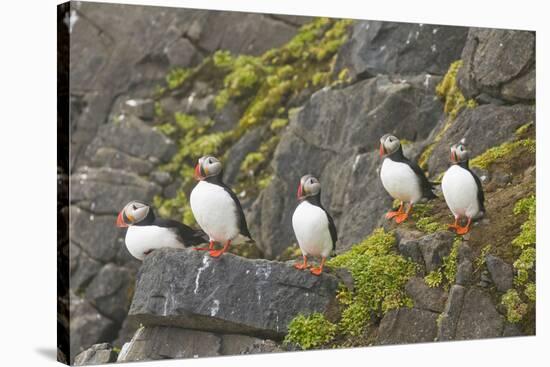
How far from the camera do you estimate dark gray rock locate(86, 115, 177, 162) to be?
1296 centimetres

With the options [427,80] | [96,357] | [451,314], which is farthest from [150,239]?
[427,80]

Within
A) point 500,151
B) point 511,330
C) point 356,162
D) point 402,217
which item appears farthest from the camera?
point 356,162

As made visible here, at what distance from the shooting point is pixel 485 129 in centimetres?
934

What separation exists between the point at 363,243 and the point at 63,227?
9.67ft

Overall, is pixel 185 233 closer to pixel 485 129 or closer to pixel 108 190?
pixel 485 129

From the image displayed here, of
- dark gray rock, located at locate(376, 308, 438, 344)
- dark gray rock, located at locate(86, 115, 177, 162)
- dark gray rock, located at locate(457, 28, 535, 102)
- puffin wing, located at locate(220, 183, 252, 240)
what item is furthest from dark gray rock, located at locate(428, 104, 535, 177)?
dark gray rock, located at locate(86, 115, 177, 162)

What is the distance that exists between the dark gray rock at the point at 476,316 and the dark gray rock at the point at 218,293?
158 centimetres

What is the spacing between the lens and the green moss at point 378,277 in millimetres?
8273

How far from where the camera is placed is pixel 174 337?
25.7 ft

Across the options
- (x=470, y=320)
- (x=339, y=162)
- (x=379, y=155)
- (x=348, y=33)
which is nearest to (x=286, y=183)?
(x=339, y=162)

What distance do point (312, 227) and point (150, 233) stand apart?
1426 millimetres

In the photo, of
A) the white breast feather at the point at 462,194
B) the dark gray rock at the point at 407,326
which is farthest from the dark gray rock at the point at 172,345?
the white breast feather at the point at 462,194

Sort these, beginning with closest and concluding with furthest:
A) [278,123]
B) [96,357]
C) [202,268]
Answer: [96,357] < [202,268] < [278,123]

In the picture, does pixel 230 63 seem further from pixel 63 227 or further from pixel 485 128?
pixel 63 227
